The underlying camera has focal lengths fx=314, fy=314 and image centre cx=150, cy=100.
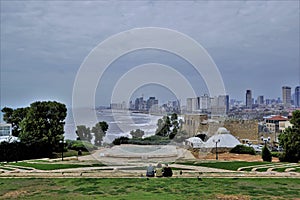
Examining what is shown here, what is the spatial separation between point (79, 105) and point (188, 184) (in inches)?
443

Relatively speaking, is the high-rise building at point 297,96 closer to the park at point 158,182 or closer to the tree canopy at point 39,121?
the park at point 158,182

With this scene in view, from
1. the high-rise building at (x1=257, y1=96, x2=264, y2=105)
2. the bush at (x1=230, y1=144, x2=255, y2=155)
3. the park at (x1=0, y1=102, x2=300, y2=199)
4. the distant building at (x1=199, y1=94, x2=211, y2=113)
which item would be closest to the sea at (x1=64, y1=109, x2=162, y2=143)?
the distant building at (x1=199, y1=94, x2=211, y2=113)

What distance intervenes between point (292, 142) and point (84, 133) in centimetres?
2261

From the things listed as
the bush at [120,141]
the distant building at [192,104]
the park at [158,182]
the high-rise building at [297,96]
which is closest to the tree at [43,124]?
the park at [158,182]

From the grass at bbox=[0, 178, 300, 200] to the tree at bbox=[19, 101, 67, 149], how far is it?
13129 mm

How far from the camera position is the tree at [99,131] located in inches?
1388

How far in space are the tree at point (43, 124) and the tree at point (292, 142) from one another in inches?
704

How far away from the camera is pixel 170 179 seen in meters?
12.6

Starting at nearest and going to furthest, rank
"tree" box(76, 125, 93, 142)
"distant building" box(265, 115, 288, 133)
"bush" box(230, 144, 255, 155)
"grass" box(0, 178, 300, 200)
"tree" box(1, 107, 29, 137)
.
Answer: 1. "grass" box(0, 178, 300, 200)
2. "bush" box(230, 144, 255, 155)
3. "tree" box(1, 107, 29, 137)
4. "tree" box(76, 125, 93, 142)
5. "distant building" box(265, 115, 288, 133)

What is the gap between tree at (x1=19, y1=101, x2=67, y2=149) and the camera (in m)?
25.7

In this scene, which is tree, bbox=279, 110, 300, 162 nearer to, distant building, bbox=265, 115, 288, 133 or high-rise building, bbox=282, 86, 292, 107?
distant building, bbox=265, 115, 288, 133

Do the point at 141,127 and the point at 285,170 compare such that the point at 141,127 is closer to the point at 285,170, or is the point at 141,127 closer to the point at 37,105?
the point at 37,105

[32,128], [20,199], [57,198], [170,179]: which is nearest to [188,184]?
[170,179]

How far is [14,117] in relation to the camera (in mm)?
28844
